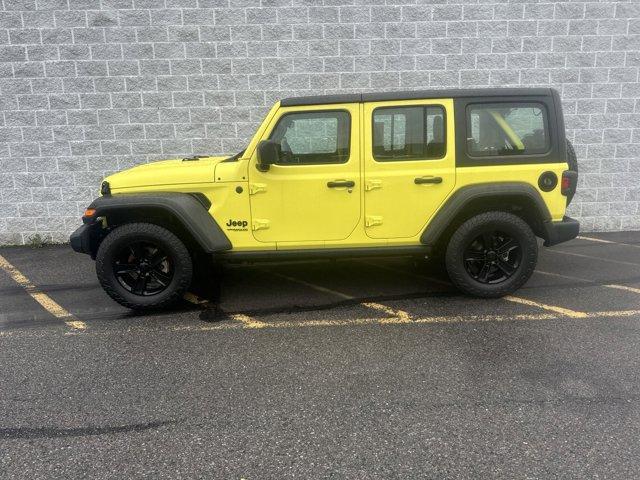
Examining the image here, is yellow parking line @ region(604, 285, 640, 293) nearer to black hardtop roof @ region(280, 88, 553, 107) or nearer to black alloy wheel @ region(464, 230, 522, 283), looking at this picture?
black alloy wheel @ region(464, 230, 522, 283)

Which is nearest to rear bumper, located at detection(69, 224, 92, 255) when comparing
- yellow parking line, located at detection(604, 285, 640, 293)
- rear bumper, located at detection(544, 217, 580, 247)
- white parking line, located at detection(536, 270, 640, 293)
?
rear bumper, located at detection(544, 217, 580, 247)

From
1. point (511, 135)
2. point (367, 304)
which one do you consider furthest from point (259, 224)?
point (511, 135)

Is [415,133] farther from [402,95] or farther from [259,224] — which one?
[259,224]

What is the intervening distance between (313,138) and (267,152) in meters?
0.46

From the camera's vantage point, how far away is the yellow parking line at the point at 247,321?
4289 millimetres

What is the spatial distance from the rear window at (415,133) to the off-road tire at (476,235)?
0.72 m

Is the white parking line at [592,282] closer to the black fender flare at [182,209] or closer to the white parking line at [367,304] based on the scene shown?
the white parking line at [367,304]

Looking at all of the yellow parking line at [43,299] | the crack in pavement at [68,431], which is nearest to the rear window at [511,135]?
the crack in pavement at [68,431]

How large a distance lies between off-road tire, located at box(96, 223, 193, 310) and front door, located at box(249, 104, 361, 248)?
712mm

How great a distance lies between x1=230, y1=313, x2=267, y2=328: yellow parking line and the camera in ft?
14.1

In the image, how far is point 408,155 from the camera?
4535mm

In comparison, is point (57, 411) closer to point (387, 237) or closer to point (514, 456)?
point (514, 456)

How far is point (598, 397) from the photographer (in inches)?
119

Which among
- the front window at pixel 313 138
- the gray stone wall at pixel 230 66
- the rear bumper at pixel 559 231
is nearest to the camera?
the front window at pixel 313 138
